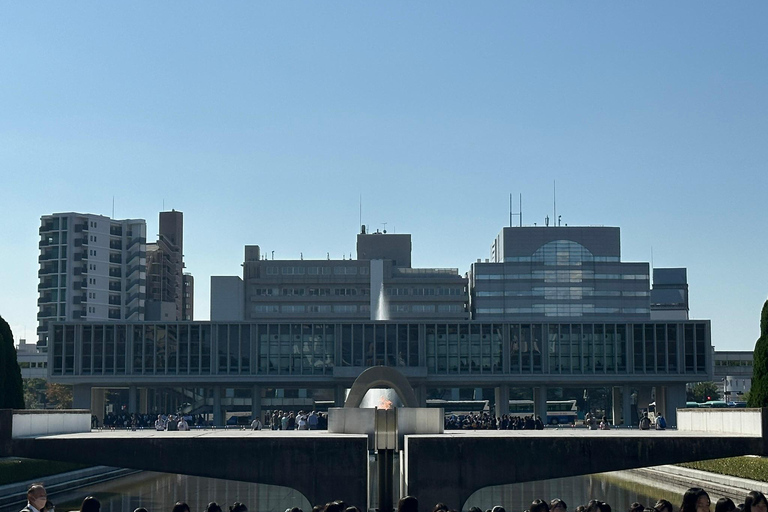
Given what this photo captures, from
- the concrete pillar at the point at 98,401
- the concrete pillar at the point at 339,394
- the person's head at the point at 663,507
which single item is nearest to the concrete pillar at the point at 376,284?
the concrete pillar at the point at 339,394

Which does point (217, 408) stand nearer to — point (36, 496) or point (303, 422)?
point (303, 422)

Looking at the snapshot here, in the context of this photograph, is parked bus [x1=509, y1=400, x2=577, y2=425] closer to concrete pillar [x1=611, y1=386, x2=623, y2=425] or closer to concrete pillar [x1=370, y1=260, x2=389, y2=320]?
concrete pillar [x1=611, y1=386, x2=623, y2=425]

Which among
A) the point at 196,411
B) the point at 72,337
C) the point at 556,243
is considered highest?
the point at 556,243

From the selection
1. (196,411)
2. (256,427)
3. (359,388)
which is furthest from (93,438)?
(196,411)

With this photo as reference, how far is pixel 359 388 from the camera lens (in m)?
51.6

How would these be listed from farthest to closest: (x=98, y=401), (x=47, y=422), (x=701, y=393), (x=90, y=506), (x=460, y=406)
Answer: (x=701, y=393)
(x=460, y=406)
(x=98, y=401)
(x=47, y=422)
(x=90, y=506)

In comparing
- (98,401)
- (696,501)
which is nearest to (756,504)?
(696,501)

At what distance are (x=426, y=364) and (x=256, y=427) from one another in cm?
4300

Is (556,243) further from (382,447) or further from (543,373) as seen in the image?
(382,447)

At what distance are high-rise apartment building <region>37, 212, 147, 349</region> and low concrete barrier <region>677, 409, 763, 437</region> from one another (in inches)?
4598

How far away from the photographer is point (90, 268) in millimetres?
151375

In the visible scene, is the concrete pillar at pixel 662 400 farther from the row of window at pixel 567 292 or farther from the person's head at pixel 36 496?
the person's head at pixel 36 496

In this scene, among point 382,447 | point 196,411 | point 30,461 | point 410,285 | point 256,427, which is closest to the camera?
point 382,447

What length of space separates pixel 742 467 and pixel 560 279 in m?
135
